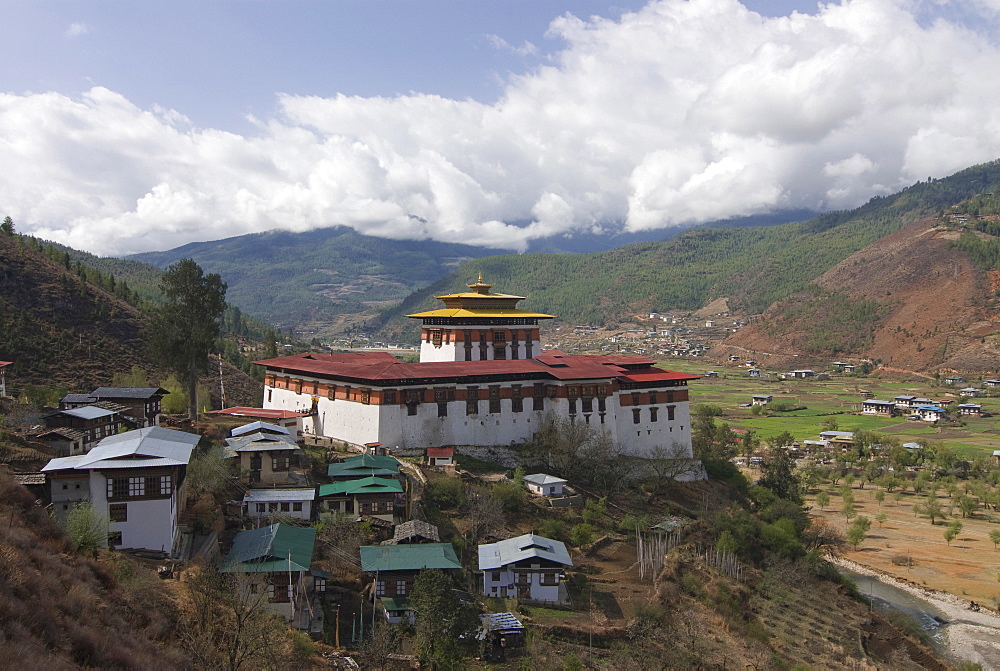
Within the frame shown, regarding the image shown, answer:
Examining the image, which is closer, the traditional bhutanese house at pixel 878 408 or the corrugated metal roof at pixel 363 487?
the corrugated metal roof at pixel 363 487

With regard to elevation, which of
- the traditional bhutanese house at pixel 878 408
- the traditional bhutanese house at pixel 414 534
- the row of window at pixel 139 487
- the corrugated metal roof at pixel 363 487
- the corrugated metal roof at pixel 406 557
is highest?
the row of window at pixel 139 487

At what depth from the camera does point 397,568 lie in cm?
3469

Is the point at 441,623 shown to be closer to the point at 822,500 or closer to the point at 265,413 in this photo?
the point at 265,413

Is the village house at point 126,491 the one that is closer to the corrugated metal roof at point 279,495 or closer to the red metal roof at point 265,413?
the corrugated metal roof at point 279,495

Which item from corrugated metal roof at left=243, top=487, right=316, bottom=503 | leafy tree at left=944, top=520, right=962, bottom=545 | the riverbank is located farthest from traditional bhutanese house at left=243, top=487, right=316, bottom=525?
leafy tree at left=944, top=520, right=962, bottom=545

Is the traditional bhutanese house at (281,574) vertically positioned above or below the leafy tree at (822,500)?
above

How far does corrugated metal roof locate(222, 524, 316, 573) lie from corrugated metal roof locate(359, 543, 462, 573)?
2.85m

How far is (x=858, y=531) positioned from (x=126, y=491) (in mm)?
61769

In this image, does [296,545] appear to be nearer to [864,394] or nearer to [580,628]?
[580,628]

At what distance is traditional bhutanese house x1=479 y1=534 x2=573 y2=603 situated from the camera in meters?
38.5

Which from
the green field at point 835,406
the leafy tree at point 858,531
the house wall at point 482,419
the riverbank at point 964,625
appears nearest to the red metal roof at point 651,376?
the house wall at point 482,419

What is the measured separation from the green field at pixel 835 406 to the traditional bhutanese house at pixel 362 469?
3154 inches

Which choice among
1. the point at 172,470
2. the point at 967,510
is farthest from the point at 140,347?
the point at 967,510

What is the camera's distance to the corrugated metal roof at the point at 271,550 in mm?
31078
